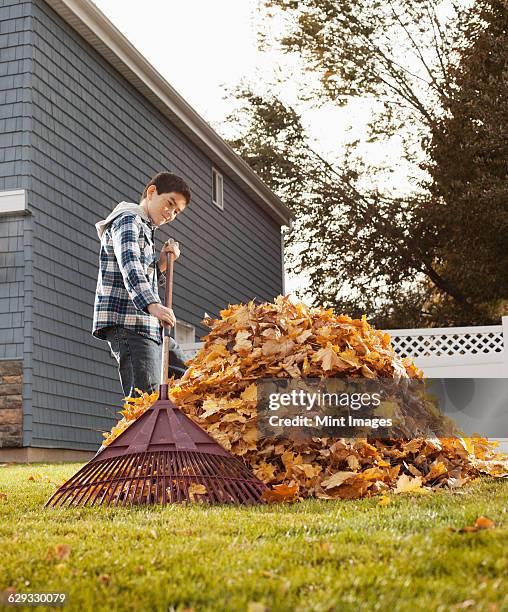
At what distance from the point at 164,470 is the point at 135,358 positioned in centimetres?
141

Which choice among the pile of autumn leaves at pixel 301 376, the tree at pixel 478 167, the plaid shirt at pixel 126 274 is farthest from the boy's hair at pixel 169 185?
the tree at pixel 478 167

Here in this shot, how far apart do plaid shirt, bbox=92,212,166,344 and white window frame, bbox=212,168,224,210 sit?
32.9ft

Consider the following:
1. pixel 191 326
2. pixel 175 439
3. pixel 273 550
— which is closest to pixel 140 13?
pixel 191 326

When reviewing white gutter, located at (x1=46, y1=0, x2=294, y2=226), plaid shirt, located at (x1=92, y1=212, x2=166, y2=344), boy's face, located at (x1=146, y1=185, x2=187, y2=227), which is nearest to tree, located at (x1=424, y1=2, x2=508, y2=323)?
white gutter, located at (x1=46, y1=0, x2=294, y2=226)

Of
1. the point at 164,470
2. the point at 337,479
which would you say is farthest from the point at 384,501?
the point at 164,470

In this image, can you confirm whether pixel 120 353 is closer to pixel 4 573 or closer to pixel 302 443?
pixel 302 443

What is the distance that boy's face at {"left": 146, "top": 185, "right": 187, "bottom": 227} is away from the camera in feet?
17.1

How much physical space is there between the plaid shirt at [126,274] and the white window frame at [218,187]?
32.9ft

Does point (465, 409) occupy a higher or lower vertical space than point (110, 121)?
lower

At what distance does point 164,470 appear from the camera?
12.2 ft

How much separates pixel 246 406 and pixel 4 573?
88.2 inches

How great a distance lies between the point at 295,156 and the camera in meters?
23.3

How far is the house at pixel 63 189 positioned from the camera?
930 centimetres

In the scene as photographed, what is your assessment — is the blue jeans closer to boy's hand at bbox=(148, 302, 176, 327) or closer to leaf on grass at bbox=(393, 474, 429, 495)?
boy's hand at bbox=(148, 302, 176, 327)
